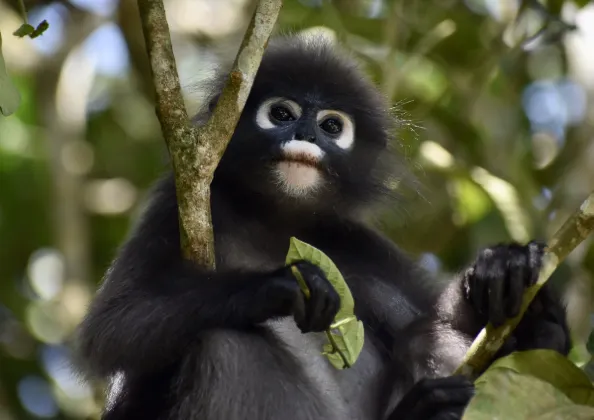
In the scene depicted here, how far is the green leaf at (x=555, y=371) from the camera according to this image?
3.28 meters

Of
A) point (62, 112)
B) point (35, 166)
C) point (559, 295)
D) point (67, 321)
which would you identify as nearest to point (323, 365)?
point (559, 295)

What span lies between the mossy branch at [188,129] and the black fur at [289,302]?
45 centimetres

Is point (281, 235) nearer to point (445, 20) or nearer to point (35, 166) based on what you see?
point (445, 20)

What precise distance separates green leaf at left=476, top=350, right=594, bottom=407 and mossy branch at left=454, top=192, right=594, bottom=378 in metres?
0.30

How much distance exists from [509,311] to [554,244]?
509 millimetres

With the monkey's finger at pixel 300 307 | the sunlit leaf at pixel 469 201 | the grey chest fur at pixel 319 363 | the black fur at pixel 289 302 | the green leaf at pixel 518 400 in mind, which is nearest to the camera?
the green leaf at pixel 518 400

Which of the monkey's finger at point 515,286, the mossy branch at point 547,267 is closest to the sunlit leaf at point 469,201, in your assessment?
the monkey's finger at point 515,286

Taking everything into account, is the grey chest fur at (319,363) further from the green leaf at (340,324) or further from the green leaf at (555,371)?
the green leaf at (555,371)

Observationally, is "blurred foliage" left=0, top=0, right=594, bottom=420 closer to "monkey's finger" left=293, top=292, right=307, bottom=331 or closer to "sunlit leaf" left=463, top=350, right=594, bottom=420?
"monkey's finger" left=293, top=292, right=307, bottom=331

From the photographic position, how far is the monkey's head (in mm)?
5039

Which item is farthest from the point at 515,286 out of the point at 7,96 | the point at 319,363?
the point at 7,96

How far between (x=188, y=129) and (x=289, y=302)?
73cm

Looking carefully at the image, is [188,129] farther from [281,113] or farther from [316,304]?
[281,113]

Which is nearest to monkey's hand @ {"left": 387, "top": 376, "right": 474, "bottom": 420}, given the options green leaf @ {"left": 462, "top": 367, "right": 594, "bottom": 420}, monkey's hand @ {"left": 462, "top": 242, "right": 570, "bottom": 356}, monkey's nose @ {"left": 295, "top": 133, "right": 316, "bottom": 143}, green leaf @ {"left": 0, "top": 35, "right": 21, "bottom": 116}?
monkey's hand @ {"left": 462, "top": 242, "right": 570, "bottom": 356}
